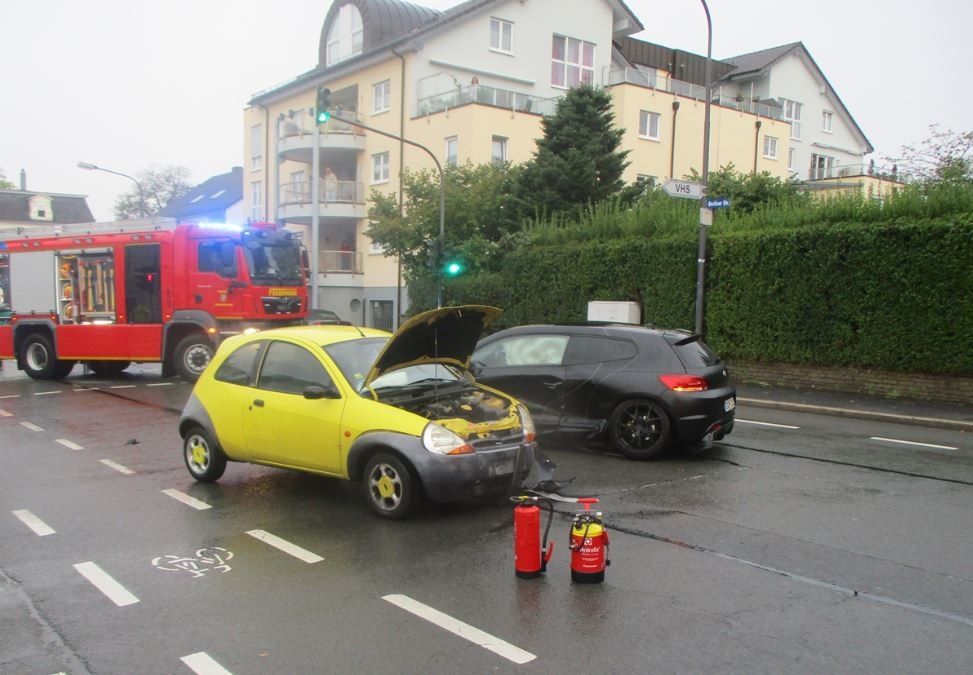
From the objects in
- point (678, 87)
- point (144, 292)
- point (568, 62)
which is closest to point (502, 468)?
point (144, 292)

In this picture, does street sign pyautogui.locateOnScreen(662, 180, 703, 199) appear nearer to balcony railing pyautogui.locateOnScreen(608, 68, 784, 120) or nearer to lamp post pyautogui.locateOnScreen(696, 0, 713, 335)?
lamp post pyautogui.locateOnScreen(696, 0, 713, 335)

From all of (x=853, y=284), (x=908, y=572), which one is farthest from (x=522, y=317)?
(x=908, y=572)

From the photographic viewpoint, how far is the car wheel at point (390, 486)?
6.42 metres

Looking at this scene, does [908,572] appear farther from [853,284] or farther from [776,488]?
[853,284]

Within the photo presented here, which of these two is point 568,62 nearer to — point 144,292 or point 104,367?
point 104,367

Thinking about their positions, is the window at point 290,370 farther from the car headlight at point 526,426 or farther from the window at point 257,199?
the window at point 257,199

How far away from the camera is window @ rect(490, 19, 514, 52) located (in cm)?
3600

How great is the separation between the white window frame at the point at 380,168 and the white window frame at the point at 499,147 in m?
5.81

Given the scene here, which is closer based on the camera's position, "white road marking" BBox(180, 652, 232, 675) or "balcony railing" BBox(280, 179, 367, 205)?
"white road marking" BBox(180, 652, 232, 675)

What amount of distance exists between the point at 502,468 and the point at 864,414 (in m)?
8.99

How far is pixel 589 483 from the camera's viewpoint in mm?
7918

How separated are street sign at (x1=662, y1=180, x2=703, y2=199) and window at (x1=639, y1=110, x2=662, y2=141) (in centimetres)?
2018

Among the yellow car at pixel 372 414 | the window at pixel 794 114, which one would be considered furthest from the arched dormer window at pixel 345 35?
the yellow car at pixel 372 414

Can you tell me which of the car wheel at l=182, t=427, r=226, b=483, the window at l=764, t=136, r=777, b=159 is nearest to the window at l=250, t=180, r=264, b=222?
the window at l=764, t=136, r=777, b=159
